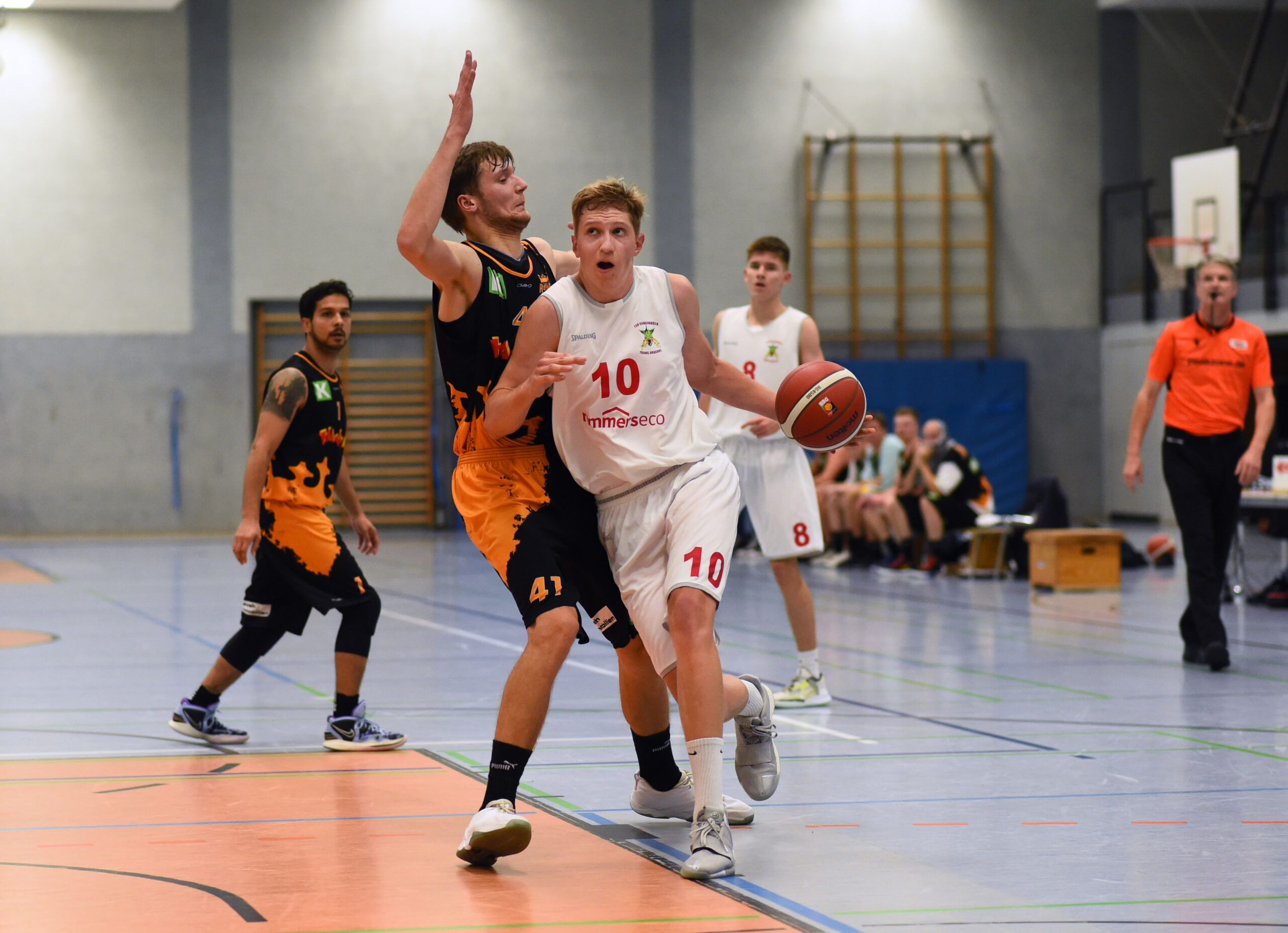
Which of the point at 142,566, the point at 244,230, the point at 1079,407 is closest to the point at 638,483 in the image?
the point at 142,566

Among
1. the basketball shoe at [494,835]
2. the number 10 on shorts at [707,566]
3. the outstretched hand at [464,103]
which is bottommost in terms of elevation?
the basketball shoe at [494,835]

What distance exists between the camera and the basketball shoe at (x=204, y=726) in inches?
221

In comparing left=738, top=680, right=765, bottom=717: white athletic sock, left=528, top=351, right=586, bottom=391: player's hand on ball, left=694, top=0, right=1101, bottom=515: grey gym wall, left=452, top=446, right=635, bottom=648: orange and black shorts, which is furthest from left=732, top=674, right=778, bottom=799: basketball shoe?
left=694, top=0, right=1101, bottom=515: grey gym wall

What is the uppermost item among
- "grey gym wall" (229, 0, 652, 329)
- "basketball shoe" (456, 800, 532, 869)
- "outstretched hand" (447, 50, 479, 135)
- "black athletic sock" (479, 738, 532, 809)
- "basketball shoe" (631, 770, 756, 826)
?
"grey gym wall" (229, 0, 652, 329)

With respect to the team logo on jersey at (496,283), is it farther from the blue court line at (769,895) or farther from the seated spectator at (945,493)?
the seated spectator at (945,493)

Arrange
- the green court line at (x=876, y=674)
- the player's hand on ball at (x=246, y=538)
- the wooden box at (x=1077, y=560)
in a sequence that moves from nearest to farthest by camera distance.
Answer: the player's hand on ball at (x=246, y=538) < the green court line at (x=876, y=674) < the wooden box at (x=1077, y=560)

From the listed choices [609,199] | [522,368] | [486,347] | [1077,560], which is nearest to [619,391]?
[522,368]

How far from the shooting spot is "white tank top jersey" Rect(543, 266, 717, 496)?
386 centimetres

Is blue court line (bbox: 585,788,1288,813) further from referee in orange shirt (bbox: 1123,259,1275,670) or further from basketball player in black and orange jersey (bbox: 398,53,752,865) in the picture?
referee in orange shirt (bbox: 1123,259,1275,670)

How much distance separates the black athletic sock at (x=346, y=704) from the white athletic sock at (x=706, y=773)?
7.14ft

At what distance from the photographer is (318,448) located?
578cm

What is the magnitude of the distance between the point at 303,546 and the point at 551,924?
273cm

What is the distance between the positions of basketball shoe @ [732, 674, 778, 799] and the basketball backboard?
14.2 metres

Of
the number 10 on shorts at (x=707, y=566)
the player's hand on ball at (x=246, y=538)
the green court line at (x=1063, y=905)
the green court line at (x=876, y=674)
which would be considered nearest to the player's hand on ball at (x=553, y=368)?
the number 10 on shorts at (x=707, y=566)
